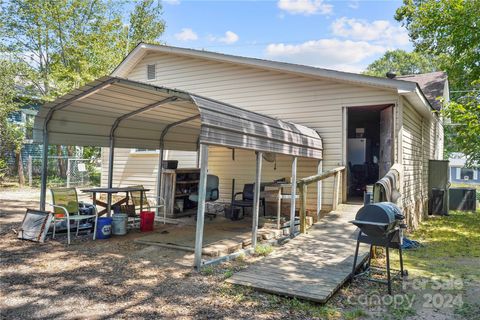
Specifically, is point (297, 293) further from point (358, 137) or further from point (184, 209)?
point (358, 137)

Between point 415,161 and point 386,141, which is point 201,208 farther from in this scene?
point 415,161

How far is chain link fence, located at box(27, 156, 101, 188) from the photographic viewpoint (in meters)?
16.5

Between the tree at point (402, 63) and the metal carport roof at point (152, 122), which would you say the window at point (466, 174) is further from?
the metal carport roof at point (152, 122)

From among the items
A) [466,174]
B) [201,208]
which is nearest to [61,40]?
[201,208]

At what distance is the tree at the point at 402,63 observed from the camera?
38844 millimetres

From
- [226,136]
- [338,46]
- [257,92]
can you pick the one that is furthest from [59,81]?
[338,46]

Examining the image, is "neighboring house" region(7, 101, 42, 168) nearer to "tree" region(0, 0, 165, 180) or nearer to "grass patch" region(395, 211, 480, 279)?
"tree" region(0, 0, 165, 180)

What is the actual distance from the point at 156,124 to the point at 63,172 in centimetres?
1238

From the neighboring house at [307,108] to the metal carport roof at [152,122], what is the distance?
30.6 inches

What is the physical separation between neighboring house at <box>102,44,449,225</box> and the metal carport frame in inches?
30.6

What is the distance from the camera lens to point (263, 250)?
6.03 meters

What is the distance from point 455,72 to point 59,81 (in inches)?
704

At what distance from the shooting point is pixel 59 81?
17.6m

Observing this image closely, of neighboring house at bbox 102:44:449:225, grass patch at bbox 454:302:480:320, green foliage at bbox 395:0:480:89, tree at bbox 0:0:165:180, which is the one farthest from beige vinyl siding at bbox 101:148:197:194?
green foliage at bbox 395:0:480:89
